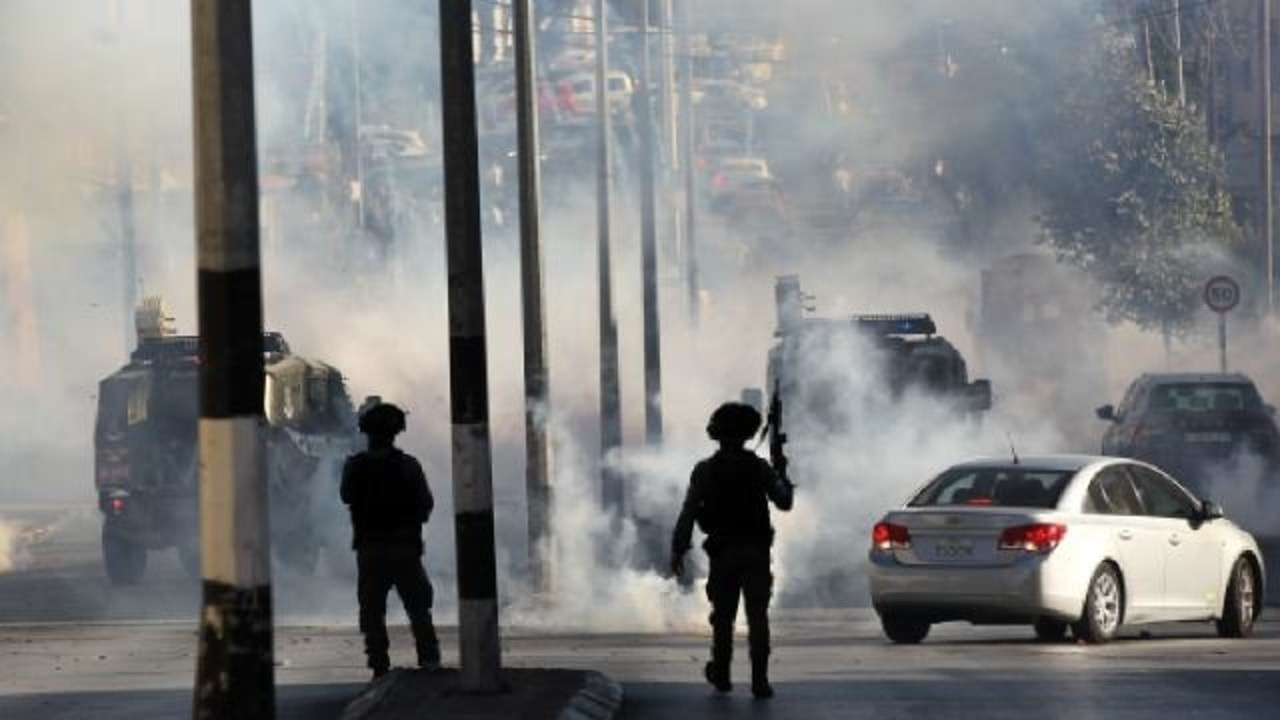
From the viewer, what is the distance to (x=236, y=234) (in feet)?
41.3

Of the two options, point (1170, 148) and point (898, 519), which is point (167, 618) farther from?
point (1170, 148)

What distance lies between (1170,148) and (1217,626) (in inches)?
1856

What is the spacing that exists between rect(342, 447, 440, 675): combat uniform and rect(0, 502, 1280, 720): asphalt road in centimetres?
46

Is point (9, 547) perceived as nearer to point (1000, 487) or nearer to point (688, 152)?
Answer: point (1000, 487)

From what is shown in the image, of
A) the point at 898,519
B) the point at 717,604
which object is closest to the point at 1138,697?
the point at 717,604

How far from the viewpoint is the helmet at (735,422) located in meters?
18.2

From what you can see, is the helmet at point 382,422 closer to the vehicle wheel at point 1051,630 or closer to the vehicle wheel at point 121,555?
the vehicle wheel at point 1051,630

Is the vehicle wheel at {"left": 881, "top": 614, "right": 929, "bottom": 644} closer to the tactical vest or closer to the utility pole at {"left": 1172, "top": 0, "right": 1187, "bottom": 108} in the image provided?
the tactical vest

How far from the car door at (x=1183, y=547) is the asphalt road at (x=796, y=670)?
0.99 feet

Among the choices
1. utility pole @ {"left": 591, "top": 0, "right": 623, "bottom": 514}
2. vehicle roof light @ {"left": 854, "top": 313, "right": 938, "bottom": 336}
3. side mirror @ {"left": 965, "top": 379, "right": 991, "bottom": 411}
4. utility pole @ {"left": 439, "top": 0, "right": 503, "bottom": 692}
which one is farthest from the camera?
utility pole @ {"left": 591, "top": 0, "right": 623, "bottom": 514}

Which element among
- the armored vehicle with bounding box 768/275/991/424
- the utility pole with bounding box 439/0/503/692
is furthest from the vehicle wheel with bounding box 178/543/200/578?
the utility pole with bounding box 439/0/503/692

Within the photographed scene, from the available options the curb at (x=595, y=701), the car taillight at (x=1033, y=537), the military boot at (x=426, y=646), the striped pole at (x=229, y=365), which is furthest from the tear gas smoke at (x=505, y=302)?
the striped pole at (x=229, y=365)

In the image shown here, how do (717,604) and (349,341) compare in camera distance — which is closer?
(717,604)

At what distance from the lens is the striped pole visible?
12508 millimetres
